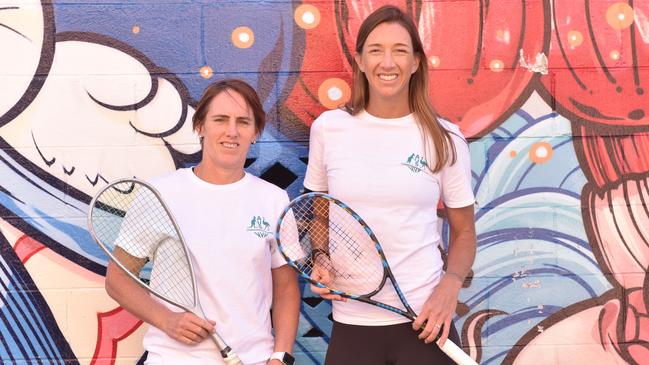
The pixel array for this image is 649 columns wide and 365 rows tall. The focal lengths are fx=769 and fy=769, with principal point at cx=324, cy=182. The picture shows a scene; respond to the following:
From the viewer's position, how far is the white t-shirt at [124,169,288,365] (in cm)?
304

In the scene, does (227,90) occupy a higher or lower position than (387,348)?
higher

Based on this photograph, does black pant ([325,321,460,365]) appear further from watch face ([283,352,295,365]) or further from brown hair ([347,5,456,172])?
brown hair ([347,5,456,172])

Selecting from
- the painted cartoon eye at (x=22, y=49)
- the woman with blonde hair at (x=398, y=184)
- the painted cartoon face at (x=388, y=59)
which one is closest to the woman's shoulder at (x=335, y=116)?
the woman with blonde hair at (x=398, y=184)

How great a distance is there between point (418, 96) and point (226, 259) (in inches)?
40.3

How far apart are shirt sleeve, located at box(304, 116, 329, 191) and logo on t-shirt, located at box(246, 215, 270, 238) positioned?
0.26 m

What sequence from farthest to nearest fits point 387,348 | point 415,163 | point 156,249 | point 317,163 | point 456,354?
1. point 317,163
2. point 156,249
3. point 415,163
4. point 387,348
5. point 456,354

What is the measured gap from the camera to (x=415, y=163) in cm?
306

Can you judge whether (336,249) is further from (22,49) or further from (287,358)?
(22,49)

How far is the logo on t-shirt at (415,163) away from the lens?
3.05 meters

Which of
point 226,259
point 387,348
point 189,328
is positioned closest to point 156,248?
point 226,259

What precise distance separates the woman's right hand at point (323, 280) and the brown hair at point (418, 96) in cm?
59

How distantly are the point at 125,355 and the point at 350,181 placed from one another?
163cm

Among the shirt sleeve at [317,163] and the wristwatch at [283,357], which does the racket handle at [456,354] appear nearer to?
the wristwatch at [283,357]

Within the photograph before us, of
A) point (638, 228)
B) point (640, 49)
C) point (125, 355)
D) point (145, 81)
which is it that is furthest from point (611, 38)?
point (125, 355)
